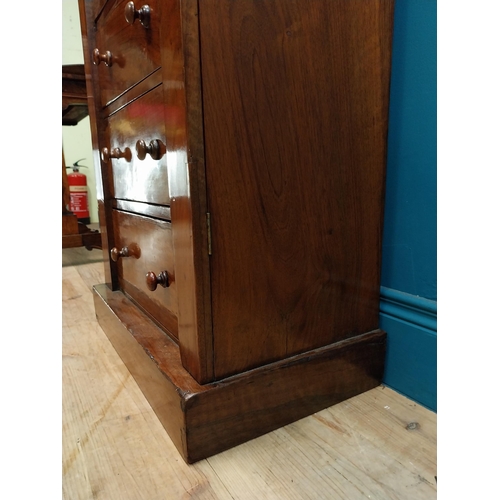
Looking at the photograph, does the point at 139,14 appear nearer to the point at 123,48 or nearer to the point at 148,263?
the point at 123,48

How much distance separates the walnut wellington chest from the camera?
505 millimetres

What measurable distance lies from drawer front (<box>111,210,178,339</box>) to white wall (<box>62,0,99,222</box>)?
2374 millimetres

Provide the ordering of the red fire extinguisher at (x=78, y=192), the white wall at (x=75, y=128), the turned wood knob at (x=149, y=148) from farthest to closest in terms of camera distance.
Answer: the red fire extinguisher at (x=78, y=192), the white wall at (x=75, y=128), the turned wood knob at (x=149, y=148)

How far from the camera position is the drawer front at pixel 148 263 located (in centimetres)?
67

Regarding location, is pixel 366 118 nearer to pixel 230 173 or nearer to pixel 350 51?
pixel 350 51

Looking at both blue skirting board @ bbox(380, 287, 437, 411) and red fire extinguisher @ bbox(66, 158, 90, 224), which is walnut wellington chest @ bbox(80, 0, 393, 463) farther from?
red fire extinguisher @ bbox(66, 158, 90, 224)

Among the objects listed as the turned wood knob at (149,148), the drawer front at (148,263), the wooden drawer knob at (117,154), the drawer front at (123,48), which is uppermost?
the drawer front at (123,48)

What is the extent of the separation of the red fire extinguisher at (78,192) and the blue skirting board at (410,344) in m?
2.87

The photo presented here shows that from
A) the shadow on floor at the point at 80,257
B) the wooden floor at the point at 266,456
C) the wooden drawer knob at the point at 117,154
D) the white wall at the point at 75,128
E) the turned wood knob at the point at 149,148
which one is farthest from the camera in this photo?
the white wall at the point at 75,128

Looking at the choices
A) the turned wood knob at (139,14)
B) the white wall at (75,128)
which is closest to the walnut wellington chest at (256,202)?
the turned wood knob at (139,14)

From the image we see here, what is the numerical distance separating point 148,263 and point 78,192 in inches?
104

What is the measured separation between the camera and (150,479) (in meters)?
0.51

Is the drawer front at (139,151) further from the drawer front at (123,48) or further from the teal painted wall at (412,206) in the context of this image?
the teal painted wall at (412,206)

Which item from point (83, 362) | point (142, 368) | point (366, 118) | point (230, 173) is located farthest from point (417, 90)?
point (83, 362)
